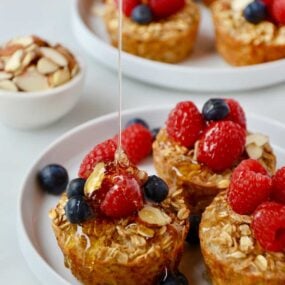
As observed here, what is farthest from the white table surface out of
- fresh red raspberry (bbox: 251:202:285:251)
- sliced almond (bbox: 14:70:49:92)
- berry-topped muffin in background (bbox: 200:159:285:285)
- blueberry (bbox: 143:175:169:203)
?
fresh red raspberry (bbox: 251:202:285:251)

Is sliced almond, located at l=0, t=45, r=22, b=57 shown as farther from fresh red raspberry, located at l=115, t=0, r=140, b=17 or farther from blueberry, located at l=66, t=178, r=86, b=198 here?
blueberry, located at l=66, t=178, r=86, b=198

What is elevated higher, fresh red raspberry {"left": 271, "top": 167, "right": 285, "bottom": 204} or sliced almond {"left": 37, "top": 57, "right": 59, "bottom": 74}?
fresh red raspberry {"left": 271, "top": 167, "right": 285, "bottom": 204}

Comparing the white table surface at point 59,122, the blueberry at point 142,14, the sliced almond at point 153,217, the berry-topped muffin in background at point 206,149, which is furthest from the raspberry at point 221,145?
the blueberry at point 142,14

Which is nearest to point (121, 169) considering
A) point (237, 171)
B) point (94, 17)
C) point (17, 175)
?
point (237, 171)

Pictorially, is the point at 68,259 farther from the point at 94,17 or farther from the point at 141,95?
the point at 94,17

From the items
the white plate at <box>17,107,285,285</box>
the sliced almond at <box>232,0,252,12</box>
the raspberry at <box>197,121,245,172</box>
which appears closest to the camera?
the white plate at <box>17,107,285,285</box>

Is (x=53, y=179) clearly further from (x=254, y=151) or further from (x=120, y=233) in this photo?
(x=254, y=151)

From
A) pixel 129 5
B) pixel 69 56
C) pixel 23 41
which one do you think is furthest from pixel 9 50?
pixel 129 5
